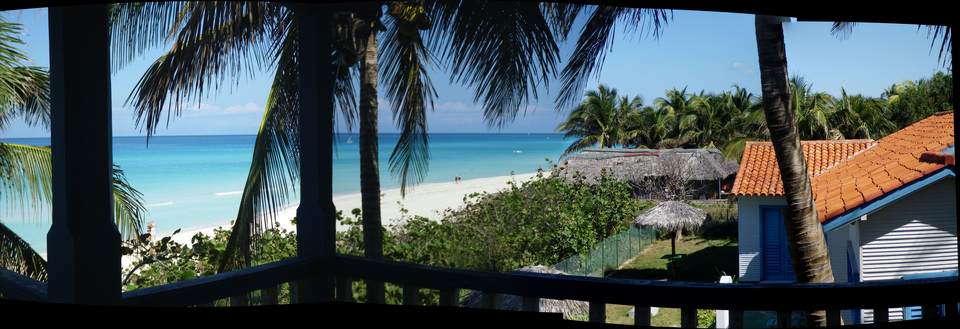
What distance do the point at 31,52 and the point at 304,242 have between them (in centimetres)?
2419

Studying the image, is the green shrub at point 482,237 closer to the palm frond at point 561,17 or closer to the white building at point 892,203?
the white building at point 892,203

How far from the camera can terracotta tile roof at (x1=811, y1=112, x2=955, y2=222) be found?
675 centimetres

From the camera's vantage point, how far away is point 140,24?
5059 mm

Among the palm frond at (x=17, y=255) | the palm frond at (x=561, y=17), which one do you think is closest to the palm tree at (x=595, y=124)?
the palm frond at (x=561, y=17)

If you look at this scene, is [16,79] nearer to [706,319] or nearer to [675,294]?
[675,294]

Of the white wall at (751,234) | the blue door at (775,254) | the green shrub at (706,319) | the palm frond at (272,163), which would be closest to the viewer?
the palm frond at (272,163)

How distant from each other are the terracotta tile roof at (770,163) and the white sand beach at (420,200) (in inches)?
329

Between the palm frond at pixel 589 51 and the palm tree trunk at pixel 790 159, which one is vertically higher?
the palm frond at pixel 589 51

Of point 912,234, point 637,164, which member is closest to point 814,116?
point 637,164

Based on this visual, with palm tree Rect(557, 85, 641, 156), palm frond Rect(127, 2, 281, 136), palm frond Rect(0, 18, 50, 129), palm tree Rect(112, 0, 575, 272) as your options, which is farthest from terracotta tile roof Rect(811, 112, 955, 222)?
palm frond Rect(0, 18, 50, 129)

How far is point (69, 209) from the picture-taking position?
6.97 ft

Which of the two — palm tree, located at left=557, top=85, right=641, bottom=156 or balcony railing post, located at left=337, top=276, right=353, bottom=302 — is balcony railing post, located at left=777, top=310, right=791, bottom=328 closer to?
balcony railing post, located at left=337, top=276, right=353, bottom=302

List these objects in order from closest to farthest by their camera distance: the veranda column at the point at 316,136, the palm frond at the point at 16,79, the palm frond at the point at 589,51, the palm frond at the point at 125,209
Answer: the veranda column at the point at 316,136 → the palm frond at the point at 589,51 → the palm frond at the point at 125,209 → the palm frond at the point at 16,79

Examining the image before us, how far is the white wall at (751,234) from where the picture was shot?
10.1 meters
